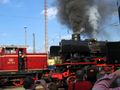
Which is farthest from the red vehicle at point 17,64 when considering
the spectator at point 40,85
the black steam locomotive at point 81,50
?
the spectator at point 40,85

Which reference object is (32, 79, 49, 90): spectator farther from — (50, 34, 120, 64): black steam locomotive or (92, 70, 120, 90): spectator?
(50, 34, 120, 64): black steam locomotive

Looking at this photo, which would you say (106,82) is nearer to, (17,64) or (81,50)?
(81,50)

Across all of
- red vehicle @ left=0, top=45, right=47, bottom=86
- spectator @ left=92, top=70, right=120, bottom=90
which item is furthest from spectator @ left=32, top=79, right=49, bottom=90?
red vehicle @ left=0, top=45, right=47, bottom=86

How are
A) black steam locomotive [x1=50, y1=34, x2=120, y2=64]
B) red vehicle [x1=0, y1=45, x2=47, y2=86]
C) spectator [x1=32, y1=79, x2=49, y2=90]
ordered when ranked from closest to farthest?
spectator [x1=32, y1=79, x2=49, y2=90] < black steam locomotive [x1=50, y1=34, x2=120, y2=64] < red vehicle [x1=0, y1=45, x2=47, y2=86]

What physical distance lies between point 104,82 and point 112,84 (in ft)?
0.43

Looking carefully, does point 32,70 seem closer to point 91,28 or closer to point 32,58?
point 32,58

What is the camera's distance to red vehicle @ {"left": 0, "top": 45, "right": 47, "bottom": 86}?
31.8 m

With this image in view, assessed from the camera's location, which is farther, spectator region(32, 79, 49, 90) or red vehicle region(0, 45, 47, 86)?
red vehicle region(0, 45, 47, 86)

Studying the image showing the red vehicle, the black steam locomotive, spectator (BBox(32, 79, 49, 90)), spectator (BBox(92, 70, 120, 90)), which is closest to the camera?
spectator (BBox(92, 70, 120, 90))

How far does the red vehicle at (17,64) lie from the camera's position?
31.8 meters

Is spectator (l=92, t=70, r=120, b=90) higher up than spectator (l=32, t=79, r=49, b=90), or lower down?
higher up

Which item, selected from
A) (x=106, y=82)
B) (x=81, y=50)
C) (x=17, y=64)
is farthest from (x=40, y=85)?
(x=17, y=64)

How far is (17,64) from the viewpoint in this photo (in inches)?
1272

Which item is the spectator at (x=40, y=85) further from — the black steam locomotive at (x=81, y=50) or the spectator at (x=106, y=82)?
the black steam locomotive at (x=81, y=50)
